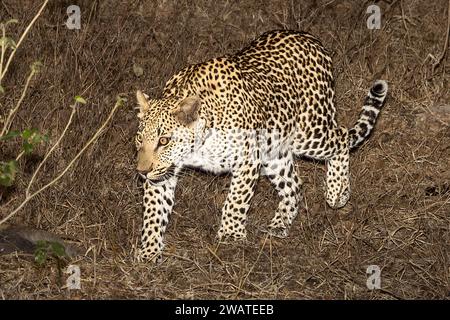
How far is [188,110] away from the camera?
25.3 ft

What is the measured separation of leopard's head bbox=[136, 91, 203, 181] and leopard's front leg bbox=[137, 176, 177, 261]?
321mm

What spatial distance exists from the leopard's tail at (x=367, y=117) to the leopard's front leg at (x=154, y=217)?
180 centimetres

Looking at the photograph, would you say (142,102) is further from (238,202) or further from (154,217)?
(238,202)

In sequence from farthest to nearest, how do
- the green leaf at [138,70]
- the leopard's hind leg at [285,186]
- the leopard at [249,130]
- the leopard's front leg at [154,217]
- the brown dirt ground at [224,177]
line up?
the green leaf at [138,70], the leopard's hind leg at [285,186], the leopard's front leg at [154,217], the leopard at [249,130], the brown dirt ground at [224,177]

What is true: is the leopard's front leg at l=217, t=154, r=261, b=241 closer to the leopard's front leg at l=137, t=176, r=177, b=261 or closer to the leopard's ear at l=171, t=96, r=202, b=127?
the leopard's front leg at l=137, t=176, r=177, b=261

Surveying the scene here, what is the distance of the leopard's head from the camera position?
7.68 metres

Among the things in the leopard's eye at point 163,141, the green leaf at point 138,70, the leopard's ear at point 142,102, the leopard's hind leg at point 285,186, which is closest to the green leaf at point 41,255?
the leopard's eye at point 163,141

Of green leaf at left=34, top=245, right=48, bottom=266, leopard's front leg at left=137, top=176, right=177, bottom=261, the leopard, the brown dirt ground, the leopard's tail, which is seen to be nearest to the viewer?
green leaf at left=34, top=245, right=48, bottom=266

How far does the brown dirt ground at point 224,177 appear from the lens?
25.2ft

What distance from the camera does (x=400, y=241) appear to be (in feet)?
27.9

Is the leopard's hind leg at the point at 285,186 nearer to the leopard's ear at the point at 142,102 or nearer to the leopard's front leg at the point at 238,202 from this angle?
the leopard's front leg at the point at 238,202

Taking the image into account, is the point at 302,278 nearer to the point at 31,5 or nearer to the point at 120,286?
the point at 120,286

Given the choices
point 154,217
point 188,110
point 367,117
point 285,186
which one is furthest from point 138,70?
point 188,110

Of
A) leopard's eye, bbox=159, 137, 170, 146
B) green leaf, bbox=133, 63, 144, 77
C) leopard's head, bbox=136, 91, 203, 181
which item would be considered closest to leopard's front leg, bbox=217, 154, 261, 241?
leopard's head, bbox=136, 91, 203, 181
